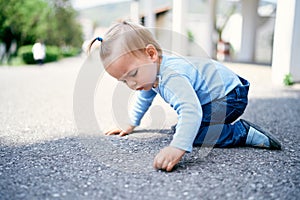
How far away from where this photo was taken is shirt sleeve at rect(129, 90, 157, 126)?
7.09 ft

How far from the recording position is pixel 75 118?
3029 millimetres

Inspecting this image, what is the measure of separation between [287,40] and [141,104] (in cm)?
422

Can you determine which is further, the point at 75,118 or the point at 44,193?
the point at 75,118

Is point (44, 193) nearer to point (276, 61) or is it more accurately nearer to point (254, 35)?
point (276, 61)

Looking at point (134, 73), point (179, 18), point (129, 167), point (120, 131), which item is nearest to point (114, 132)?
point (120, 131)

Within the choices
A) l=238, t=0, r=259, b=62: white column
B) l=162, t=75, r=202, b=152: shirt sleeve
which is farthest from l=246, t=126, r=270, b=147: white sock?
l=238, t=0, r=259, b=62: white column

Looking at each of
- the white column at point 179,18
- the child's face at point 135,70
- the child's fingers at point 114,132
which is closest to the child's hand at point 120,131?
the child's fingers at point 114,132

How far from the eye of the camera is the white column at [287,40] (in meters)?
5.36

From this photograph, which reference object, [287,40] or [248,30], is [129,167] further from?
[248,30]

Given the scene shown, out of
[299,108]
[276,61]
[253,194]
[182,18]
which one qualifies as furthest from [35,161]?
[182,18]

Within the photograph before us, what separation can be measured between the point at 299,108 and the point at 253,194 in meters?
2.63

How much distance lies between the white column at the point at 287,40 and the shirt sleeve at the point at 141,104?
13.7ft

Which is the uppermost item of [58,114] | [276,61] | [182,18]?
[182,18]

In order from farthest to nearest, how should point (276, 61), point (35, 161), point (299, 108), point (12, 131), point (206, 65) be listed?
point (276, 61), point (299, 108), point (12, 131), point (206, 65), point (35, 161)
